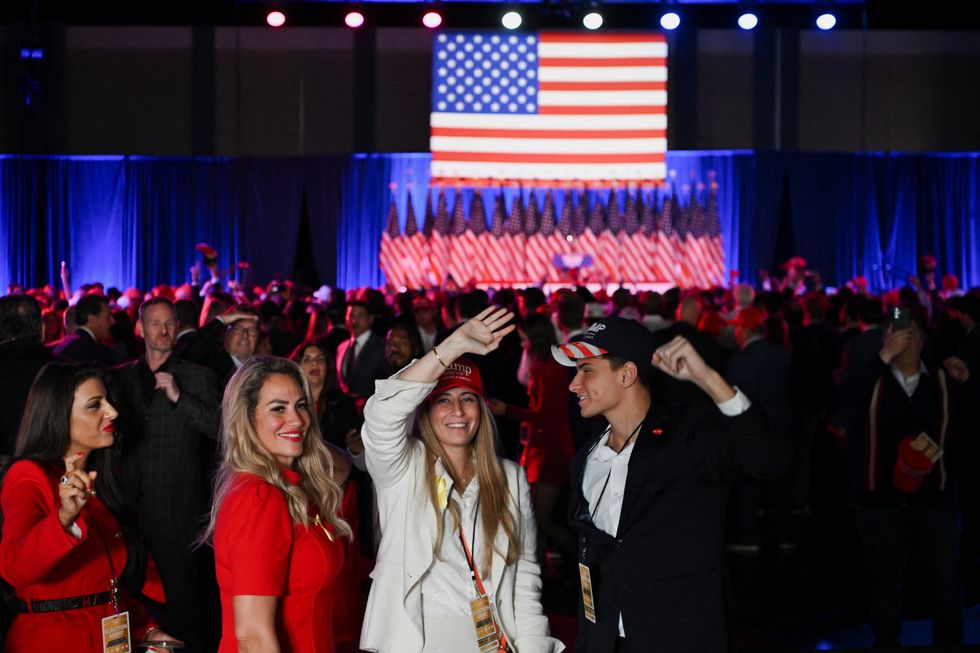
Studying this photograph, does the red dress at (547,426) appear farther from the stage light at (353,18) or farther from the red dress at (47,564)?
the stage light at (353,18)

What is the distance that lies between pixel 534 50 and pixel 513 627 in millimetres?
18487

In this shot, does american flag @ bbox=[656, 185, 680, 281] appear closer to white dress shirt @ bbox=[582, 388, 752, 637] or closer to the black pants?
Result: the black pants

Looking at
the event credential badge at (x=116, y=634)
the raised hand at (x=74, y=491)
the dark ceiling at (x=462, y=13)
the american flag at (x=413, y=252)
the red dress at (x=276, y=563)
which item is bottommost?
the event credential badge at (x=116, y=634)

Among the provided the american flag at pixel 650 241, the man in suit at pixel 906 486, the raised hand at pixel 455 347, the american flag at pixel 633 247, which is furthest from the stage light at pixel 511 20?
the raised hand at pixel 455 347

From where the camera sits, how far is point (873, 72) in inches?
861

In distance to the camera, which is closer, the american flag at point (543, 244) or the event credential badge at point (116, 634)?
the event credential badge at point (116, 634)

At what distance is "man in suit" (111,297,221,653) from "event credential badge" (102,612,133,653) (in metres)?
2.06

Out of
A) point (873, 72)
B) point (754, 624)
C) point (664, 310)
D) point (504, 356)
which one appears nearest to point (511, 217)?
point (873, 72)

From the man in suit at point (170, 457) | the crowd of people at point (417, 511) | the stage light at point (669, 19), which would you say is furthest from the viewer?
the stage light at point (669, 19)

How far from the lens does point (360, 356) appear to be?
8219 mm

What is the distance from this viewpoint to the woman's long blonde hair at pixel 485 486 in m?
3.45

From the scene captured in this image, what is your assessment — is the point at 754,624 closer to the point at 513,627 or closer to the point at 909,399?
the point at 909,399

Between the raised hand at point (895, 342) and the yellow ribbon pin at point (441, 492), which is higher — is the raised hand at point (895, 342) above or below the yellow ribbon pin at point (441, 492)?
above

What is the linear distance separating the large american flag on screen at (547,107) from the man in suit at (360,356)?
13.0 metres
